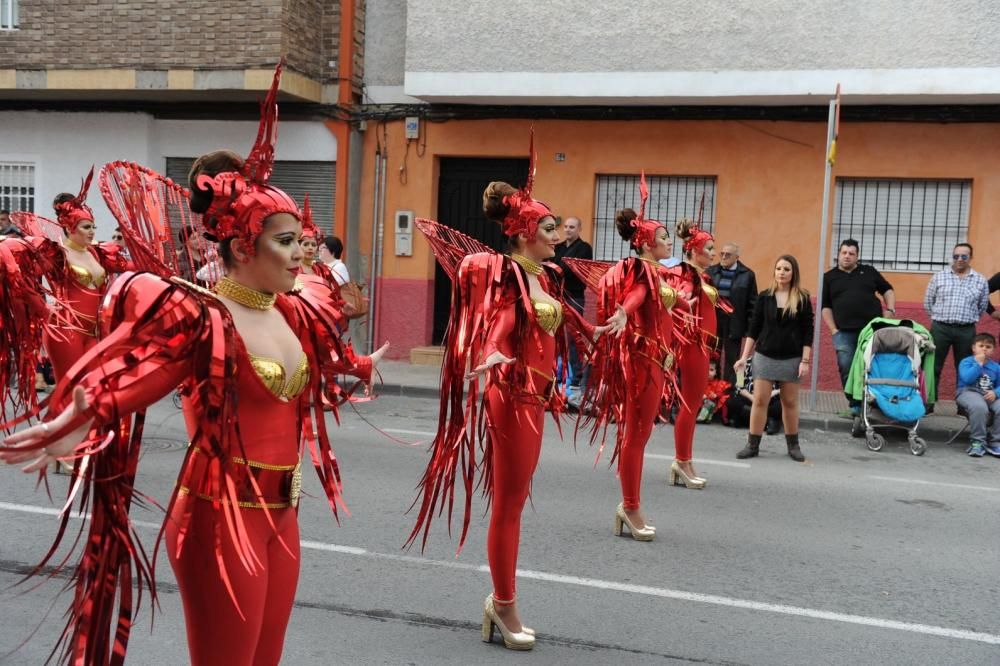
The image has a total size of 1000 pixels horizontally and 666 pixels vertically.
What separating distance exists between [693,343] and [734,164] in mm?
6933

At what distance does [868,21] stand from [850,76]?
28.9 inches

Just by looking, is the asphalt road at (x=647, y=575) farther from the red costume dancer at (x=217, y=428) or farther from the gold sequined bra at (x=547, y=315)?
the red costume dancer at (x=217, y=428)

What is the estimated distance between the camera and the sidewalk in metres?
10.6

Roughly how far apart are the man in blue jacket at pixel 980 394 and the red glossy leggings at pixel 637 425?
500 cm

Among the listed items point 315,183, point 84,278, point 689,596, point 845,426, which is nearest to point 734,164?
point 845,426

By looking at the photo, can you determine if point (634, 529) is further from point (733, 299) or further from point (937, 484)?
point (733, 299)

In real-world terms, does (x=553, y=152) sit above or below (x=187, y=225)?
above

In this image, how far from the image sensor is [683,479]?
7586 mm

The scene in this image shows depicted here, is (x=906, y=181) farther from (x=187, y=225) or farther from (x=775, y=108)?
(x=187, y=225)

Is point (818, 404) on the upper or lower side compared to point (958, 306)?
lower

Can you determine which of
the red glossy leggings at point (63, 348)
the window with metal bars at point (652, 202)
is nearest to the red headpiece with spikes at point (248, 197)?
the red glossy leggings at point (63, 348)

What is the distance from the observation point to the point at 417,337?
14961 mm

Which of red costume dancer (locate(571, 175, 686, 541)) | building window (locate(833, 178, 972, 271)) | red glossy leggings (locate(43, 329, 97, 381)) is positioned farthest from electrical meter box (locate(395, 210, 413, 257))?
red costume dancer (locate(571, 175, 686, 541))

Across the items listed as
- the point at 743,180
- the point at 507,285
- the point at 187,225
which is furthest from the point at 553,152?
the point at 187,225
